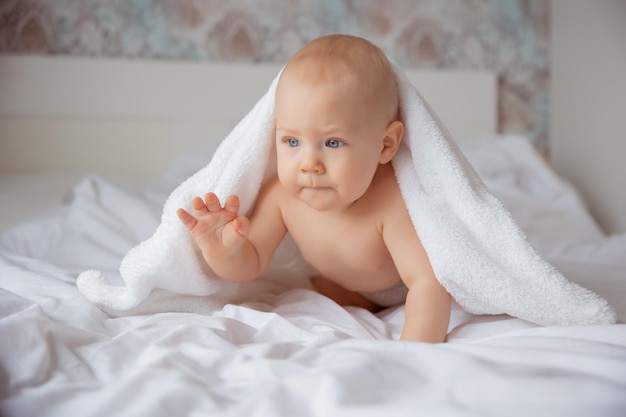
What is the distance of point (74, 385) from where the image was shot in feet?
2.48

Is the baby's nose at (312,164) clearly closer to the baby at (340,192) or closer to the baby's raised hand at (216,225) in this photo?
the baby at (340,192)

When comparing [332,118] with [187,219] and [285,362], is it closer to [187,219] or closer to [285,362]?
[187,219]

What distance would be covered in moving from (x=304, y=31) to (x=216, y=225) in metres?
1.85

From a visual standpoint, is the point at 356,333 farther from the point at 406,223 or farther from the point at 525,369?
the point at 525,369

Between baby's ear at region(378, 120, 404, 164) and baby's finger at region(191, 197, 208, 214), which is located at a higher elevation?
baby's ear at region(378, 120, 404, 164)

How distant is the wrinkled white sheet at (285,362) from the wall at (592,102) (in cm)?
148

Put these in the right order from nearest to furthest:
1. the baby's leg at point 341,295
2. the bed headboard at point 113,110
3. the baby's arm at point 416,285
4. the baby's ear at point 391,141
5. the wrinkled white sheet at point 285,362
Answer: the wrinkled white sheet at point 285,362 → the baby's arm at point 416,285 → the baby's ear at point 391,141 → the baby's leg at point 341,295 → the bed headboard at point 113,110

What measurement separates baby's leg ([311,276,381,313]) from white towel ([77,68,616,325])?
156mm

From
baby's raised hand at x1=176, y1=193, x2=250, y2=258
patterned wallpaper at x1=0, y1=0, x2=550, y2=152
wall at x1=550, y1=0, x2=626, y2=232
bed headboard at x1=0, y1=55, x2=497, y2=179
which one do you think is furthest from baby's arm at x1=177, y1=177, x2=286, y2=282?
wall at x1=550, y1=0, x2=626, y2=232

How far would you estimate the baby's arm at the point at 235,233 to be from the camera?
102 centimetres

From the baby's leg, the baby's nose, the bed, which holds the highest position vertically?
the baby's nose

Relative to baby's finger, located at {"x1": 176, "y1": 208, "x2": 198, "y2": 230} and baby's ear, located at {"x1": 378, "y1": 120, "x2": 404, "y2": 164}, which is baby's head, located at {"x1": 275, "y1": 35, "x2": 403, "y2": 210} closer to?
baby's ear, located at {"x1": 378, "y1": 120, "x2": 404, "y2": 164}

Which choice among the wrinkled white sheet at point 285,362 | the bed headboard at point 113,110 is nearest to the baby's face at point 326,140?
the wrinkled white sheet at point 285,362

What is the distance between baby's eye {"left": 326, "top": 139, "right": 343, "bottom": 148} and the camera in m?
1.02
